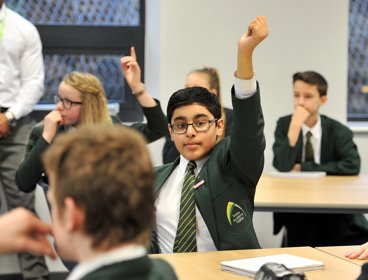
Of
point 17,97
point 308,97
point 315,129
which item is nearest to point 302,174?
point 315,129

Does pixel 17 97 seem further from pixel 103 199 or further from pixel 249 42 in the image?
pixel 103 199

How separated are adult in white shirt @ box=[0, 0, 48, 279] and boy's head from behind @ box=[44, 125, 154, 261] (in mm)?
3424

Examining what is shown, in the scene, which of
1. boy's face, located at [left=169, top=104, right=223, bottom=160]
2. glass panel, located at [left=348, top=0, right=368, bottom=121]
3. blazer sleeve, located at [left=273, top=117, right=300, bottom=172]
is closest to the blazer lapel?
boy's face, located at [left=169, top=104, right=223, bottom=160]

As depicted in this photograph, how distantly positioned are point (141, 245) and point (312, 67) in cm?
448

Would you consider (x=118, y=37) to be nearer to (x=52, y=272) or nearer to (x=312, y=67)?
(x=312, y=67)

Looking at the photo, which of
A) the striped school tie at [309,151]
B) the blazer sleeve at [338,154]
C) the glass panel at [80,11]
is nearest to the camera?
the blazer sleeve at [338,154]

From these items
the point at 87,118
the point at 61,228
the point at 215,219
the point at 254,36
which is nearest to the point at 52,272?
the point at 87,118

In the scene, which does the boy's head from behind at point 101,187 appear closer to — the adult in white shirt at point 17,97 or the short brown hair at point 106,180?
the short brown hair at point 106,180

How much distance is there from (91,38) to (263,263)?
3.75 m

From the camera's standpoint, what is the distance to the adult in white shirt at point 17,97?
4547 millimetres

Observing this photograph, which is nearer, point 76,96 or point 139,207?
point 139,207

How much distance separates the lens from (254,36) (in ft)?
7.38

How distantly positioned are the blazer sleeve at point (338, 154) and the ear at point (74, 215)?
362 centimetres

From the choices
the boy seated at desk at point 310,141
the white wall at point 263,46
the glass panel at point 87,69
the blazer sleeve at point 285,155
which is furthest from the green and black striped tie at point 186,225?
the glass panel at point 87,69
